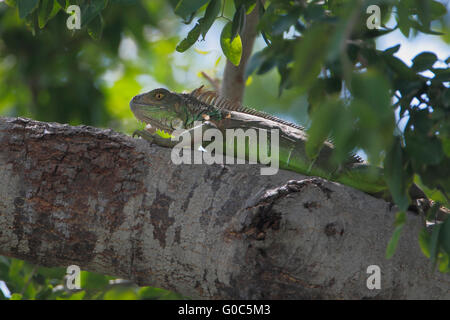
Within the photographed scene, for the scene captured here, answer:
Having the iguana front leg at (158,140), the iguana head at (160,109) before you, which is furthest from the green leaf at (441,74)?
the iguana head at (160,109)

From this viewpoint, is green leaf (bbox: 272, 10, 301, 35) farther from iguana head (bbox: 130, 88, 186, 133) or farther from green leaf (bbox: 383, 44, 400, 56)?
iguana head (bbox: 130, 88, 186, 133)

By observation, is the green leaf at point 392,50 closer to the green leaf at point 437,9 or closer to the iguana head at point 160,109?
the green leaf at point 437,9

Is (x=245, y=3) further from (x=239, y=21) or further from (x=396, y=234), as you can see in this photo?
(x=396, y=234)

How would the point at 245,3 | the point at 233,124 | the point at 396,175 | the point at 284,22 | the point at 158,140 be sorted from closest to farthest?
the point at 396,175
the point at 284,22
the point at 245,3
the point at 158,140
the point at 233,124

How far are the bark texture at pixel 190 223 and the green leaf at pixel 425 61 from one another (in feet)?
2.41

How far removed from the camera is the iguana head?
4.63 meters

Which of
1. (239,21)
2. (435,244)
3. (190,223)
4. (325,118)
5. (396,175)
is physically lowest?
(435,244)

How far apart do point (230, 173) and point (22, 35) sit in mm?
6087

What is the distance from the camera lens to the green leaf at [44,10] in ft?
10.3

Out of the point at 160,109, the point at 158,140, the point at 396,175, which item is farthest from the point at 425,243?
the point at 160,109

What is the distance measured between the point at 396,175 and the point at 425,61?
2.40ft

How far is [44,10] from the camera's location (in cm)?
315
